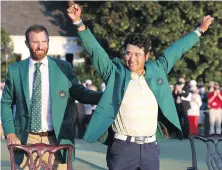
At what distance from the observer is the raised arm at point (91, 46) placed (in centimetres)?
648

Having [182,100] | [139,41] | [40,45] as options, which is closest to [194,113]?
[182,100]

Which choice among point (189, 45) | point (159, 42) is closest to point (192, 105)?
point (159, 42)

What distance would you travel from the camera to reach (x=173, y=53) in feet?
22.6

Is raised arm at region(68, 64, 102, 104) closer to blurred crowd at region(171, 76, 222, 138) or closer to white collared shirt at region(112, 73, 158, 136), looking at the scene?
white collared shirt at region(112, 73, 158, 136)

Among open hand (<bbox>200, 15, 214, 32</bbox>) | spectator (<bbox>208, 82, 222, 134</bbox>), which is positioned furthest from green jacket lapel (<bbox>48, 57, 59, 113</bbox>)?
spectator (<bbox>208, 82, 222, 134</bbox>)

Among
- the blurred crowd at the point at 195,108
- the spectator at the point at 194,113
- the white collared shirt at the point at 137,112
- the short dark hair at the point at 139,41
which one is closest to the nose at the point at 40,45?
the short dark hair at the point at 139,41

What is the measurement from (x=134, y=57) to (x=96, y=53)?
300 mm

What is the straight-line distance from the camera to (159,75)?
21.8ft

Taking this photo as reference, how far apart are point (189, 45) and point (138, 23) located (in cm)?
2686

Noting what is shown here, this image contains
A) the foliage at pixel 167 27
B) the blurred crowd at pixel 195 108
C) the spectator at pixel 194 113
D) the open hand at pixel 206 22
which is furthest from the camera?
the foliage at pixel 167 27

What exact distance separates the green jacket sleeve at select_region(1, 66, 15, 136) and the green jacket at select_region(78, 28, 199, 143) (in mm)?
775

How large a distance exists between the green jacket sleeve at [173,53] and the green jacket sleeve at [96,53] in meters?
0.46

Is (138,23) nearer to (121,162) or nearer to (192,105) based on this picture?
(192,105)

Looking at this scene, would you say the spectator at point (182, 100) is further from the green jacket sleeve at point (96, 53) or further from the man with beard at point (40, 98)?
the green jacket sleeve at point (96, 53)
